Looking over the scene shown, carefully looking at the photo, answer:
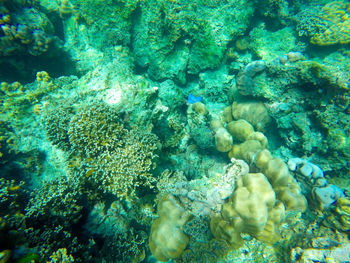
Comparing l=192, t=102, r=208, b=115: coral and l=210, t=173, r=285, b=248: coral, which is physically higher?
l=192, t=102, r=208, b=115: coral

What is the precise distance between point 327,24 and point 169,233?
810 centimetres

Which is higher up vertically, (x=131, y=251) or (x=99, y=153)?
(x=99, y=153)

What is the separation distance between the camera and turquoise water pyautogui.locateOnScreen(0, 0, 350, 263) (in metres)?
3.07

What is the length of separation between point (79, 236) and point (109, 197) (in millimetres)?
864

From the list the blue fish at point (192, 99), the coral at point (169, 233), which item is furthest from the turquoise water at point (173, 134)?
the blue fish at point (192, 99)

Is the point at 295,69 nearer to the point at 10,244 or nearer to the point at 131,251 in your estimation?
the point at 131,251

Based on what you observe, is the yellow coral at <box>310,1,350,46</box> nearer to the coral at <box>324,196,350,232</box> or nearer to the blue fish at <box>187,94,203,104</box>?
the blue fish at <box>187,94,203,104</box>

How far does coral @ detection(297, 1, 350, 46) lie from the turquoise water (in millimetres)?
37

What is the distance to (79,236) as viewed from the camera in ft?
10.8

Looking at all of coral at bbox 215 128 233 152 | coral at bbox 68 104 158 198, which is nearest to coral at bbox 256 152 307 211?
coral at bbox 215 128 233 152

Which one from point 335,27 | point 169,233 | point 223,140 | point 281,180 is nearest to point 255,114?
point 223,140

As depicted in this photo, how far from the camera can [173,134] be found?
15.2 ft

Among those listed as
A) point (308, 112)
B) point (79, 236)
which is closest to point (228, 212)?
point (79, 236)

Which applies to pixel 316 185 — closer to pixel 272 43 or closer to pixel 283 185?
pixel 283 185
